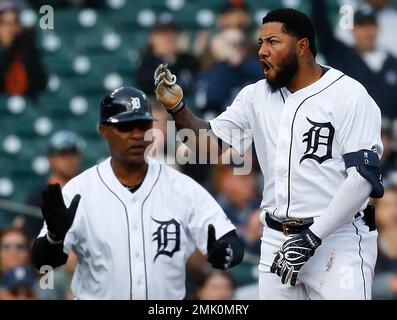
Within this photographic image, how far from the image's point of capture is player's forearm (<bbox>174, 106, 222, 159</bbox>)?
5.04 m

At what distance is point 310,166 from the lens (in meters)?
4.73

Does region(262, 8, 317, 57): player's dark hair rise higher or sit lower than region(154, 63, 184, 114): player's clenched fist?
higher

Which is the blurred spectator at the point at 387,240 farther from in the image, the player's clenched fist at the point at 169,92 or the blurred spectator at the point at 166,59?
the player's clenched fist at the point at 169,92

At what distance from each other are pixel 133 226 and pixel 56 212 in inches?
17.7

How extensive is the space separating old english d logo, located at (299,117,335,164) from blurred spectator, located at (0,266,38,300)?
286 cm

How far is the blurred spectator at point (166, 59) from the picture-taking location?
26.7 feet

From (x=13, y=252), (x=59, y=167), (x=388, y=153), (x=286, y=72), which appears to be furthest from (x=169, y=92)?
(x=388, y=153)

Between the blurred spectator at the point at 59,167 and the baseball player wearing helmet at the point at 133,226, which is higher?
the blurred spectator at the point at 59,167

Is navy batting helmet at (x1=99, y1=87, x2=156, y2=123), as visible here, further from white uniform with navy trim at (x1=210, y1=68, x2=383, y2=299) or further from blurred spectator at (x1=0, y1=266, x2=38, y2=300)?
blurred spectator at (x1=0, y1=266, x2=38, y2=300)

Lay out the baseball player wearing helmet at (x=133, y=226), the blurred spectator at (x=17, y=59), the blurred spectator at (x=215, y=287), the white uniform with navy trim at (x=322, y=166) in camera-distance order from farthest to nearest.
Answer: the blurred spectator at (x=17, y=59), the blurred spectator at (x=215, y=287), the baseball player wearing helmet at (x=133, y=226), the white uniform with navy trim at (x=322, y=166)

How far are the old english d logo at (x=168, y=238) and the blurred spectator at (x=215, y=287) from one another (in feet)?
6.42

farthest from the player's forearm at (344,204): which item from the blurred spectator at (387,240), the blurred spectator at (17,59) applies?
the blurred spectator at (17,59)

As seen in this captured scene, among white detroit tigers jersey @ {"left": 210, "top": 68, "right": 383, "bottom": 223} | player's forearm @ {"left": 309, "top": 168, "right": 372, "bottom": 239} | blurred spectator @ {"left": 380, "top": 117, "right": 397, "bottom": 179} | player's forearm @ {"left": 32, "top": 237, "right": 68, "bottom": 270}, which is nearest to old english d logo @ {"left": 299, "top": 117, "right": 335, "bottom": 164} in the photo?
white detroit tigers jersey @ {"left": 210, "top": 68, "right": 383, "bottom": 223}
